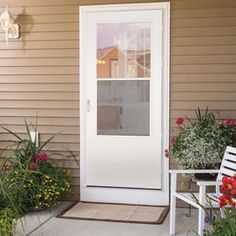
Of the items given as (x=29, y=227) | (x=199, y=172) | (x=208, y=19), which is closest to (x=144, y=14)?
(x=208, y=19)

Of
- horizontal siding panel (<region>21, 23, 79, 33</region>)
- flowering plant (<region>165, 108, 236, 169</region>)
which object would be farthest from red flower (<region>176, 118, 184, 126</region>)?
horizontal siding panel (<region>21, 23, 79, 33</region>)

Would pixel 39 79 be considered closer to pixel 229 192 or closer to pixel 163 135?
pixel 163 135

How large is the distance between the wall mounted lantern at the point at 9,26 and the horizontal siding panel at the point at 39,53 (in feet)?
0.57

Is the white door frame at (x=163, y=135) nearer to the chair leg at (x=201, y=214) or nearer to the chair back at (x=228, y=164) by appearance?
the chair back at (x=228, y=164)

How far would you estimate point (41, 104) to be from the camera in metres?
5.04

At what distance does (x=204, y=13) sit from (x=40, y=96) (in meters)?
2.01

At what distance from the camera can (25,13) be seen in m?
5.00

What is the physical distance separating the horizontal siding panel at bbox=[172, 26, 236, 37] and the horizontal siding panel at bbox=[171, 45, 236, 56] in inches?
5.2

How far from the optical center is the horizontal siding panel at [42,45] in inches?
194

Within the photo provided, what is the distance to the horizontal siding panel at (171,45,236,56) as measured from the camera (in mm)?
4552

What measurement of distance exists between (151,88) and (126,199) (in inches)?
48.7

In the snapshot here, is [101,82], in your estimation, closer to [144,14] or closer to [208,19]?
[144,14]

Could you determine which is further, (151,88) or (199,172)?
(151,88)

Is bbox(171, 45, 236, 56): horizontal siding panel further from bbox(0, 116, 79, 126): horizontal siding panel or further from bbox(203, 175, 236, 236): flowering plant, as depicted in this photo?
bbox(203, 175, 236, 236): flowering plant
